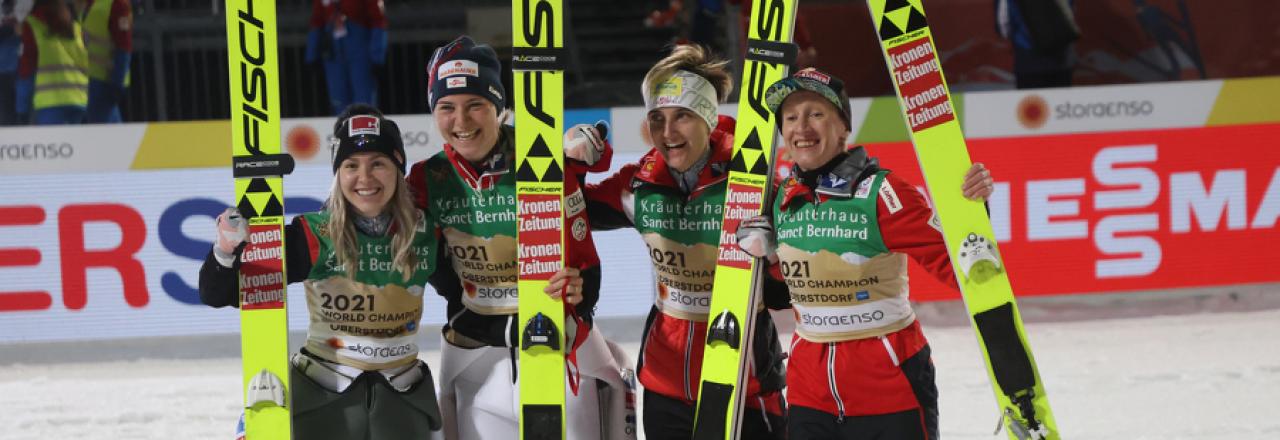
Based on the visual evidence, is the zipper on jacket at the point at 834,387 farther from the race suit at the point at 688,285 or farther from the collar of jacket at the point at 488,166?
the collar of jacket at the point at 488,166

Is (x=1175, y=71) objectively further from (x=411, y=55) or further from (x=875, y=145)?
(x=411, y=55)

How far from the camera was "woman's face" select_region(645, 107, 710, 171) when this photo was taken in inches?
140

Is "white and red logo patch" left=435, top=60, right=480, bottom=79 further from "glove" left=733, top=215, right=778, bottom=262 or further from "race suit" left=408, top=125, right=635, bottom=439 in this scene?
"glove" left=733, top=215, right=778, bottom=262

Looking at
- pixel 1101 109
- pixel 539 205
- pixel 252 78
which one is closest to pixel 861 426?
pixel 539 205

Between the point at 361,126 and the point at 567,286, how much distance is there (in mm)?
673

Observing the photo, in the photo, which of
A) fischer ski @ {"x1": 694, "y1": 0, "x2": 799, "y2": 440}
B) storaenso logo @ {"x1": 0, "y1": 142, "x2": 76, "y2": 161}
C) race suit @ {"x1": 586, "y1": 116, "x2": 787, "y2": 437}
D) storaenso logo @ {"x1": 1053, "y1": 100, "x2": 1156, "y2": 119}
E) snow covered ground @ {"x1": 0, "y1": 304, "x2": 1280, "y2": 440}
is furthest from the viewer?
storaenso logo @ {"x1": 1053, "y1": 100, "x2": 1156, "y2": 119}

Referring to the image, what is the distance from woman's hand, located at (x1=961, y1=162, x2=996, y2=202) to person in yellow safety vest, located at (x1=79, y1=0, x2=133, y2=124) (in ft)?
17.3

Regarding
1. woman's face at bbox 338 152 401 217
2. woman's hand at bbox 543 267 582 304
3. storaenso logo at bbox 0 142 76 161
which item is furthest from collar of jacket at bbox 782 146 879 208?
storaenso logo at bbox 0 142 76 161

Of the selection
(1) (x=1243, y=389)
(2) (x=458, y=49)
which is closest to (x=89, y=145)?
(2) (x=458, y=49)

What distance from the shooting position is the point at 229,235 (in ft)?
10.5

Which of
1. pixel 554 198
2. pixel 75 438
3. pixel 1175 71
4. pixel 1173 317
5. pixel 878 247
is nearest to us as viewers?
pixel 878 247

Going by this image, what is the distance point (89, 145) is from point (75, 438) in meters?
1.81

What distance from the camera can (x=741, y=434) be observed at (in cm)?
362

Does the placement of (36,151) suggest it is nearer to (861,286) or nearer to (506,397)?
(506,397)
